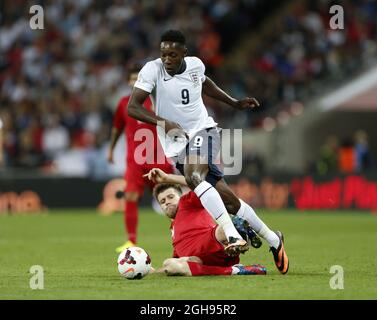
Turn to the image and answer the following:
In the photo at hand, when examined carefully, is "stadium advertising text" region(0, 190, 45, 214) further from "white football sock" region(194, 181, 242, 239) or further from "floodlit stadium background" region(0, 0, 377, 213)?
"white football sock" region(194, 181, 242, 239)

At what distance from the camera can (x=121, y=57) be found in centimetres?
2603

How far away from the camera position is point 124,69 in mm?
25812

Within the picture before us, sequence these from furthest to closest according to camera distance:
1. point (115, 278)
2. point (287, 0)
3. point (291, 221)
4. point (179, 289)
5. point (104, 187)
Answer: point (287, 0), point (104, 187), point (291, 221), point (115, 278), point (179, 289)

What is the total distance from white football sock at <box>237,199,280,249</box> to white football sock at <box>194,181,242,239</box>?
0.54 metres

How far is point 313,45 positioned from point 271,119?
2156 mm

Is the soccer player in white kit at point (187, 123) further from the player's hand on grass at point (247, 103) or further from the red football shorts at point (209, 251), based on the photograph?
the player's hand on grass at point (247, 103)

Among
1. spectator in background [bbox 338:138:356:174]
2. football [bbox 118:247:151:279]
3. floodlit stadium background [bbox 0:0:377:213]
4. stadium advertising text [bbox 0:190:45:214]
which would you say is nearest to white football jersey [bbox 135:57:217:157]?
football [bbox 118:247:151:279]

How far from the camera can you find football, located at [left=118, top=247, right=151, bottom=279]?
30.1 ft

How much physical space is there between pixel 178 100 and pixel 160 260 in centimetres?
243

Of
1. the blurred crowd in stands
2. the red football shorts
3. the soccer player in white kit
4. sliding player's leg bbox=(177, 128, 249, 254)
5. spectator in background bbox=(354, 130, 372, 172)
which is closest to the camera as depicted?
sliding player's leg bbox=(177, 128, 249, 254)

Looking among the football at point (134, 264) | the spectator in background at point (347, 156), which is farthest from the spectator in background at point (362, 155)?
the football at point (134, 264)

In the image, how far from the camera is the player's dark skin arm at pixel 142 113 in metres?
9.34

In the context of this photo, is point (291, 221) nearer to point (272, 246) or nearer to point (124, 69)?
point (124, 69)
